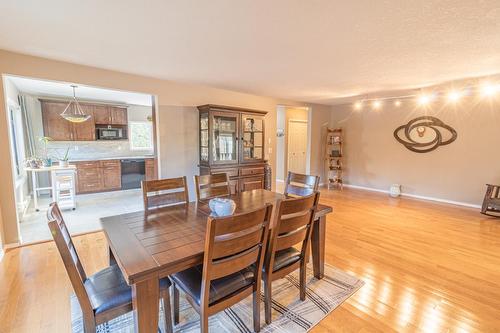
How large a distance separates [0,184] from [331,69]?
421 centimetres

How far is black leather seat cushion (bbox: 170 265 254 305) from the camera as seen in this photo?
141 centimetres

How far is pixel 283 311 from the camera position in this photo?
6.16ft

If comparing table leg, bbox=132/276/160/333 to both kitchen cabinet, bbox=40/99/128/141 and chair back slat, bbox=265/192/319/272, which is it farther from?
kitchen cabinet, bbox=40/99/128/141

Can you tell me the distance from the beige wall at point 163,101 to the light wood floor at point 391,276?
1.00 meters

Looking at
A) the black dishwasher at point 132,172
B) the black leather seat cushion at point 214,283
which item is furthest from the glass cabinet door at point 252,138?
the black dishwasher at point 132,172

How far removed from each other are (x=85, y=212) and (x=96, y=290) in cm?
354

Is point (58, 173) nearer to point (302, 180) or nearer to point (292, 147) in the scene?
point (302, 180)

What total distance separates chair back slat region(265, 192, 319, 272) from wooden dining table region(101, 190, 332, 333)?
0.32m

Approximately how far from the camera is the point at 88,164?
17.8 ft

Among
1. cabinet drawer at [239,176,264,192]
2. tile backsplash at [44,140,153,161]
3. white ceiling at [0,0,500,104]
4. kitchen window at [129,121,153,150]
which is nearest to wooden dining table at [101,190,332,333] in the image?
white ceiling at [0,0,500,104]

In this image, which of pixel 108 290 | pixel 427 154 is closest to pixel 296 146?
pixel 427 154

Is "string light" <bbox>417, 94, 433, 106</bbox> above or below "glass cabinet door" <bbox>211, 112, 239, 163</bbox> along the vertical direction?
above

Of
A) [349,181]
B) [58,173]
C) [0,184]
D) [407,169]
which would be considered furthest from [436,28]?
[58,173]

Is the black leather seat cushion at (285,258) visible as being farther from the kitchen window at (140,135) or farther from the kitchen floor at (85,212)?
the kitchen window at (140,135)
